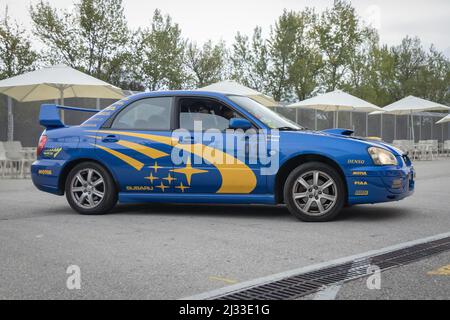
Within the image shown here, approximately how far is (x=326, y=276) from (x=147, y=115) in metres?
4.22

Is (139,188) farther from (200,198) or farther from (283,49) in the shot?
(283,49)

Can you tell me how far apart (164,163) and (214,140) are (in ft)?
2.31

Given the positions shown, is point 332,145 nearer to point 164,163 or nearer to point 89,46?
point 164,163

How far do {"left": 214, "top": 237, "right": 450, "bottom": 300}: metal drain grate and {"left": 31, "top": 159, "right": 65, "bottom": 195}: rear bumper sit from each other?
4.64 meters

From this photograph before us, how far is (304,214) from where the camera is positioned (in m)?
7.49

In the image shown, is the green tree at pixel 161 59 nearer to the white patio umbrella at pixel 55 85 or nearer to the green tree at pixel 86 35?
the green tree at pixel 86 35

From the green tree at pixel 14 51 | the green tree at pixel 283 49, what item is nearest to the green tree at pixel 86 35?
the green tree at pixel 14 51

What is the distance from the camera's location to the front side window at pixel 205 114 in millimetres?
7863

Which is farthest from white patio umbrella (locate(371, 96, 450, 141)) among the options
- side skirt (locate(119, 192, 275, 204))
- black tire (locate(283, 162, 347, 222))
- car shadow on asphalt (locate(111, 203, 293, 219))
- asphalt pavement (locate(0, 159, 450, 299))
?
side skirt (locate(119, 192, 275, 204))

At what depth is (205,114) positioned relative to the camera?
8.00 metres
